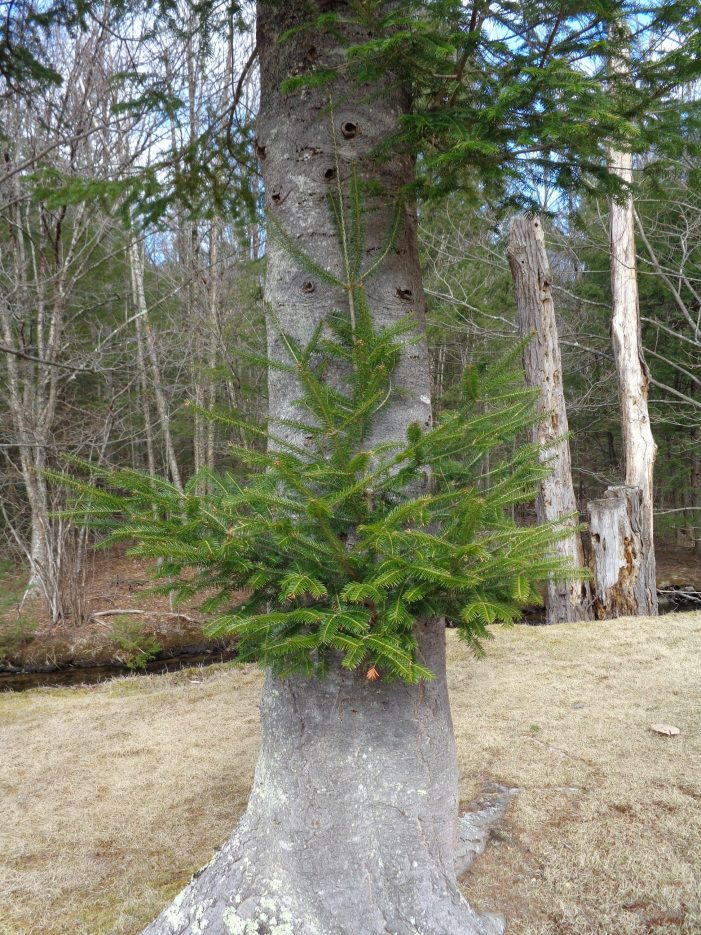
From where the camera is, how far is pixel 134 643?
26.5 feet

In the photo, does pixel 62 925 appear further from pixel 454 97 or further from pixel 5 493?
pixel 5 493

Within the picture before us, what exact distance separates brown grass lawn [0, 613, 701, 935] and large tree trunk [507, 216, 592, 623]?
1.66 metres

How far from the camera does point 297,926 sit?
186 cm

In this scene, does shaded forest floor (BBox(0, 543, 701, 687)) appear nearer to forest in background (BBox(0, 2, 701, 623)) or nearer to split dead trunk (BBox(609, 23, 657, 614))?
forest in background (BBox(0, 2, 701, 623))

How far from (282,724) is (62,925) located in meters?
1.04

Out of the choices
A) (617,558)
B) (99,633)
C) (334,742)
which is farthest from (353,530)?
(99,633)

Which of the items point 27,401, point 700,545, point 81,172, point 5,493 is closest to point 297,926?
point 81,172

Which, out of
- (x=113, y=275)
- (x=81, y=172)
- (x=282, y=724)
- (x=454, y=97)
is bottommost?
(x=282, y=724)

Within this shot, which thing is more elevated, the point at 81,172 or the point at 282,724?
the point at 81,172

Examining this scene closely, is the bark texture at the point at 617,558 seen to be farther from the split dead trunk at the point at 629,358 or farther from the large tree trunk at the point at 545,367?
the split dead trunk at the point at 629,358

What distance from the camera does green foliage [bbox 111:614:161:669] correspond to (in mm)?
7885

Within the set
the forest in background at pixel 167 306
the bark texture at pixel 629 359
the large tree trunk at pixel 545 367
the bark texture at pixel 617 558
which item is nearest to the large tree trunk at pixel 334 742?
the forest in background at pixel 167 306

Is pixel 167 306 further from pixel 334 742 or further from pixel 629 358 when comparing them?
pixel 334 742

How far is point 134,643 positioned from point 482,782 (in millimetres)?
6257
